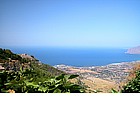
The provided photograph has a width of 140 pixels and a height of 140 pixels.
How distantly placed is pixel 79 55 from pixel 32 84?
624 millimetres

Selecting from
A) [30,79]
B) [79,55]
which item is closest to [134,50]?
[79,55]

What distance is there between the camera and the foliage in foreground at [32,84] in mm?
2588

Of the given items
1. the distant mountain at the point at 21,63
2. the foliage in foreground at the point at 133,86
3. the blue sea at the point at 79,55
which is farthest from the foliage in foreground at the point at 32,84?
the foliage in foreground at the point at 133,86

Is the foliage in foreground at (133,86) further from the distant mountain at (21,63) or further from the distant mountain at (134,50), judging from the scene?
the distant mountain at (21,63)

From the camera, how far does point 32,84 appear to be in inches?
101

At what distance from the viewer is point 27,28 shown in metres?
3.06

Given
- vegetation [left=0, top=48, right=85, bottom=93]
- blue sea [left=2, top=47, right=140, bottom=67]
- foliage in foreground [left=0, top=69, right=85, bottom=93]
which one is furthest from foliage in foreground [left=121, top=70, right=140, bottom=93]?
foliage in foreground [left=0, top=69, right=85, bottom=93]

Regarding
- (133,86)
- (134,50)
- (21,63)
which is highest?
(134,50)

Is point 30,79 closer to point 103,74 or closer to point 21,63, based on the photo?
point 21,63

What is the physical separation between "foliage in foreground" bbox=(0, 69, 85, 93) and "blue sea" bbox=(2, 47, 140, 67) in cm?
37

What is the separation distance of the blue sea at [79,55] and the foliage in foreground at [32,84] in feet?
1.20
